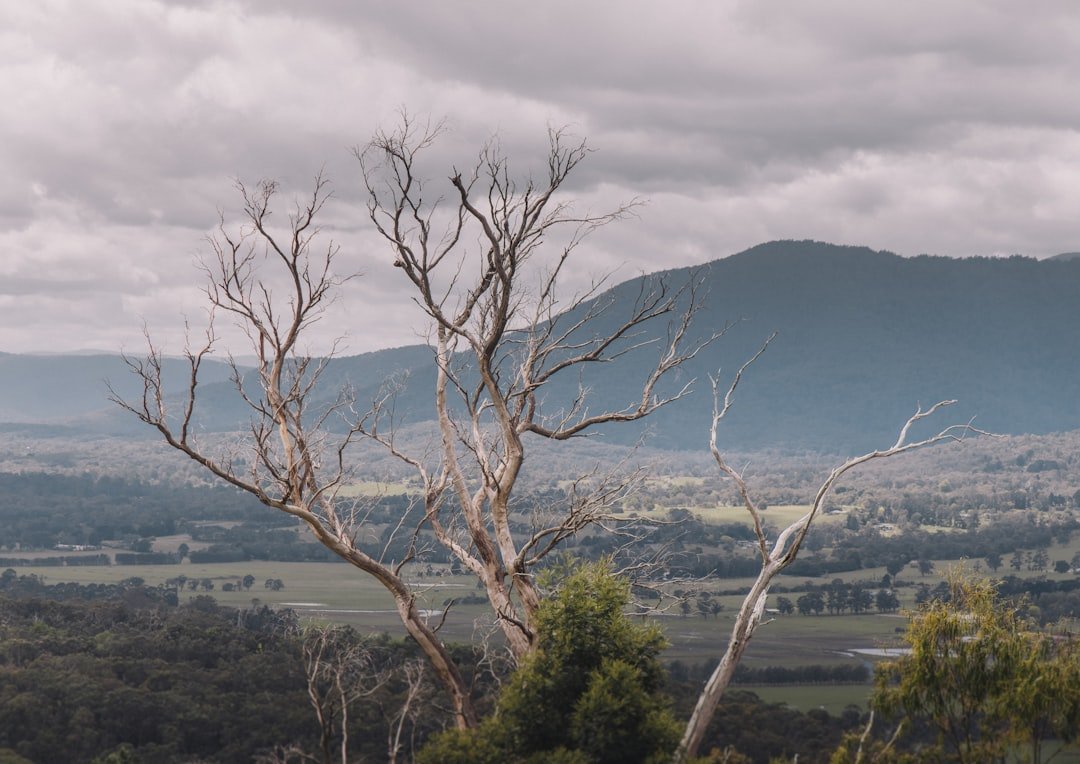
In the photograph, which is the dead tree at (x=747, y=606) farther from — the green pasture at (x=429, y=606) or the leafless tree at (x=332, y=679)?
the green pasture at (x=429, y=606)

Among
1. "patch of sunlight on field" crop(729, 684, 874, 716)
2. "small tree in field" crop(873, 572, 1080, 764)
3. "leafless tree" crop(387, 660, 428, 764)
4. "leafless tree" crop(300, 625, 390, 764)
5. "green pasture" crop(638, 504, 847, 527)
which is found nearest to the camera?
"small tree in field" crop(873, 572, 1080, 764)

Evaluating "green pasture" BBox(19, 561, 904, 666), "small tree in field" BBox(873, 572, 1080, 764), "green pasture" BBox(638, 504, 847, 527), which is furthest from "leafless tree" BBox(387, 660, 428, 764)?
"green pasture" BBox(638, 504, 847, 527)

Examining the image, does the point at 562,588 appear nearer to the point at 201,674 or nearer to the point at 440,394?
the point at 440,394

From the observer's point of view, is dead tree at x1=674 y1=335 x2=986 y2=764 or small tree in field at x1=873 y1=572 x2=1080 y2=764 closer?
dead tree at x1=674 y1=335 x2=986 y2=764

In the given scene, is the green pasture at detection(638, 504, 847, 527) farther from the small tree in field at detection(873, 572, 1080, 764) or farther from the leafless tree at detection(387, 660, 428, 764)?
the small tree in field at detection(873, 572, 1080, 764)

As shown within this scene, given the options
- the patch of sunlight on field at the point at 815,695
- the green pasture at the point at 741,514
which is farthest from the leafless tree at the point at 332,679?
the green pasture at the point at 741,514

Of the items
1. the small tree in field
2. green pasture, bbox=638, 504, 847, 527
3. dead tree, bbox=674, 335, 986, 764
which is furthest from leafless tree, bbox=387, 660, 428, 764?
green pasture, bbox=638, 504, 847, 527

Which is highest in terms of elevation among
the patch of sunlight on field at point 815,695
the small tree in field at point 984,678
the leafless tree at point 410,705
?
the small tree in field at point 984,678

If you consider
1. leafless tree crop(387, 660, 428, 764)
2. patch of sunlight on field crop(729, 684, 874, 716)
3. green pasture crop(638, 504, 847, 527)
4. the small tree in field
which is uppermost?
the small tree in field

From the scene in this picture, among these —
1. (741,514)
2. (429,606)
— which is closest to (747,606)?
(429,606)

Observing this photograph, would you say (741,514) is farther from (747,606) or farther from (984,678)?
(747,606)

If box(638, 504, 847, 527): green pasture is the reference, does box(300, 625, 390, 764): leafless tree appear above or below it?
above

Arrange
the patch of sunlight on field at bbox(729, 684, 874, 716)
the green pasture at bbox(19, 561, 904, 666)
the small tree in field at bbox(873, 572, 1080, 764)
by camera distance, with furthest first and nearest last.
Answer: the green pasture at bbox(19, 561, 904, 666) → the patch of sunlight on field at bbox(729, 684, 874, 716) → the small tree in field at bbox(873, 572, 1080, 764)

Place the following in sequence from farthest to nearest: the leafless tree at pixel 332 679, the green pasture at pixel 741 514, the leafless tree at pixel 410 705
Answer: the green pasture at pixel 741 514
the leafless tree at pixel 410 705
the leafless tree at pixel 332 679
